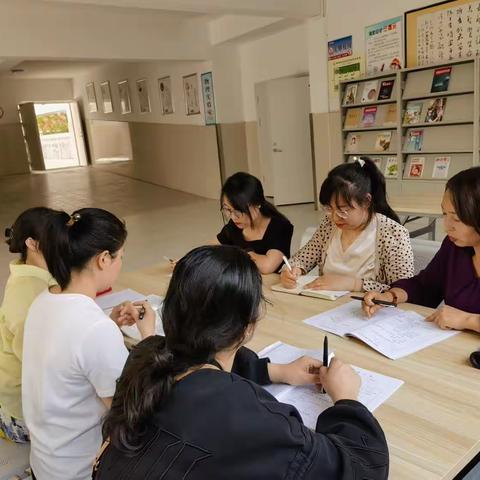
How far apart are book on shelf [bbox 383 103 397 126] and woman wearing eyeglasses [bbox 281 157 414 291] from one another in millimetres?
3312

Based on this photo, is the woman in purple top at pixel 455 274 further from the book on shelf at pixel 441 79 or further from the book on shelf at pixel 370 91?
the book on shelf at pixel 370 91

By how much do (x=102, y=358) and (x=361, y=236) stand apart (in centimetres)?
115

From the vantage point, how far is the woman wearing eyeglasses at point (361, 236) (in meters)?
1.76

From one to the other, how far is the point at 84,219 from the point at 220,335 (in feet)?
2.05

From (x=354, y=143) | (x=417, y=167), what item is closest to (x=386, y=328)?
(x=417, y=167)

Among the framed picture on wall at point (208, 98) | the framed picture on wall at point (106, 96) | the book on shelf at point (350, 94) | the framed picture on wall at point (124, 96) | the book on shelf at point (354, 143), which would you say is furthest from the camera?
the framed picture on wall at point (106, 96)

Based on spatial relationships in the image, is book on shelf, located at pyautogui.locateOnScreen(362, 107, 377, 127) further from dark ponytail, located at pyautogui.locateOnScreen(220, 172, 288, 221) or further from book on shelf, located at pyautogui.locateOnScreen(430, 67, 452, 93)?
dark ponytail, located at pyautogui.locateOnScreen(220, 172, 288, 221)

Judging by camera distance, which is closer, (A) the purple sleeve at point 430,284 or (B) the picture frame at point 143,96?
(A) the purple sleeve at point 430,284

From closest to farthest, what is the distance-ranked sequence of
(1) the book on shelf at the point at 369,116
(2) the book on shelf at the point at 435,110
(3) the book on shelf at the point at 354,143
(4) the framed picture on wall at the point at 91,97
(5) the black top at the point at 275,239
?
(5) the black top at the point at 275,239
(2) the book on shelf at the point at 435,110
(1) the book on shelf at the point at 369,116
(3) the book on shelf at the point at 354,143
(4) the framed picture on wall at the point at 91,97

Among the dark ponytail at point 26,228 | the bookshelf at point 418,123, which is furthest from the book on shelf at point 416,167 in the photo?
the dark ponytail at point 26,228

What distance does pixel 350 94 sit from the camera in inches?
207

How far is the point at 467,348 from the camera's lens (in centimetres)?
121

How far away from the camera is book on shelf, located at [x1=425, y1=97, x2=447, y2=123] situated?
448 centimetres

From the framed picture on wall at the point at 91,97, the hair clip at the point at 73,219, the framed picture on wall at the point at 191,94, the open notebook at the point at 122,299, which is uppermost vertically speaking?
the framed picture on wall at the point at 91,97
